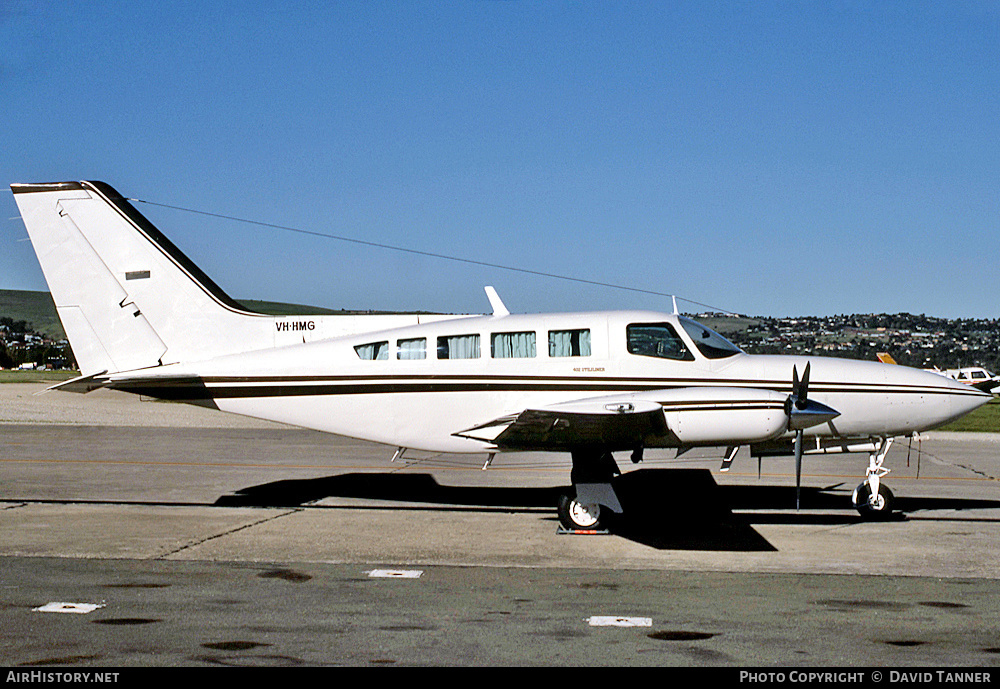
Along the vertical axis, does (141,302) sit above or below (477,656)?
above

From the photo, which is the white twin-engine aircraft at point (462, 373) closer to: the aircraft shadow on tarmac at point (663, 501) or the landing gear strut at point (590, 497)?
the landing gear strut at point (590, 497)

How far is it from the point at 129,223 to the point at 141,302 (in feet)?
4.20

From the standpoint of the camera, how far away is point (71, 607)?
25.9 feet

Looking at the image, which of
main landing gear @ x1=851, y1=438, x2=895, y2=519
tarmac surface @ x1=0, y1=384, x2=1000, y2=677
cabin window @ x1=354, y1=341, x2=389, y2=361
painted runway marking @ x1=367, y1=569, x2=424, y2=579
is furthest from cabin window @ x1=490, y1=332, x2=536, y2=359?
main landing gear @ x1=851, y1=438, x2=895, y2=519

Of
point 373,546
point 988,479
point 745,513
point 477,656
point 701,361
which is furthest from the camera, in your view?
point 988,479

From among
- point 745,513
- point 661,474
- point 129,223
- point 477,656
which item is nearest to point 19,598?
point 477,656

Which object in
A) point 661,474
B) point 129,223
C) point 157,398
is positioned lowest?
point 661,474

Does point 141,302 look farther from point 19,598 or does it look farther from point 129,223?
point 19,598

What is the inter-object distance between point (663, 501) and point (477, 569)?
5.59 metres

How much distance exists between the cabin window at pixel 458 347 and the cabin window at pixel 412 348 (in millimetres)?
237

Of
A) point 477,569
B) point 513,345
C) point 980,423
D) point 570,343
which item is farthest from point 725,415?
point 980,423

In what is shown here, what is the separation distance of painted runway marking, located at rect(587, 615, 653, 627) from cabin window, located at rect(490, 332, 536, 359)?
5.59 m

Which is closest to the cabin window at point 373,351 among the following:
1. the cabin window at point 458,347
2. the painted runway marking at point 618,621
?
the cabin window at point 458,347
